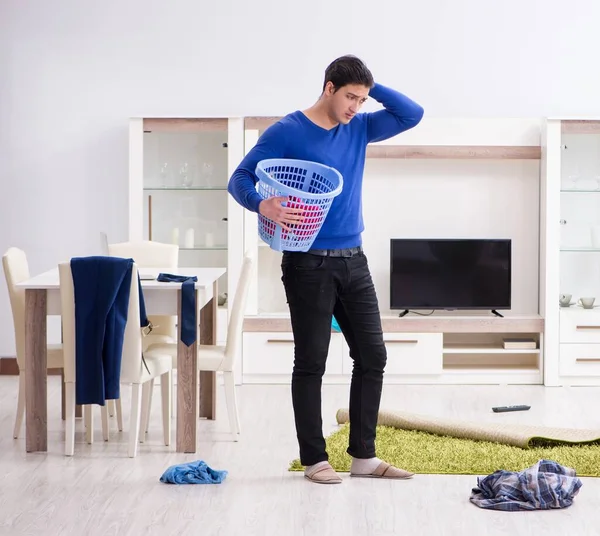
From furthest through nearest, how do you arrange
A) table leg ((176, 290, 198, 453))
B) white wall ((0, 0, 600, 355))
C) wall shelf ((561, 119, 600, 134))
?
1. white wall ((0, 0, 600, 355))
2. wall shelf ((561, 119, 600, 134))
3. table leg ((176, 290, 198, 453))

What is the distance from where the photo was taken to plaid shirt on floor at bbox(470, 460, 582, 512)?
11.0 ft

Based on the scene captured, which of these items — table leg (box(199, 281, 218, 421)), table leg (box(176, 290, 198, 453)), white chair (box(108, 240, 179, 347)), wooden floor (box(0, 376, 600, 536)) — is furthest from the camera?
white chair (box(108, 240, 179, 347))

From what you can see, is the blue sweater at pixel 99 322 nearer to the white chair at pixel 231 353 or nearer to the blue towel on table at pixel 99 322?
the blue towel on table at pixel 99 322

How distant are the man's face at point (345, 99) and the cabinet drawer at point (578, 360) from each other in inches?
119

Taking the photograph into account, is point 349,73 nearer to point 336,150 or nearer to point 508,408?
point 336,150

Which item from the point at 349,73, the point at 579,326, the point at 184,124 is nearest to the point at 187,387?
the point at 349,73

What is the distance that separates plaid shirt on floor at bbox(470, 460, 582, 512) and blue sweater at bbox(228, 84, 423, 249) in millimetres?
955

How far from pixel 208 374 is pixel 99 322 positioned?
3.24 feet

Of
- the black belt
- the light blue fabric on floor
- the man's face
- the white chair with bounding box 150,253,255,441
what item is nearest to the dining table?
the white chair with bounding box 150,253,255,441

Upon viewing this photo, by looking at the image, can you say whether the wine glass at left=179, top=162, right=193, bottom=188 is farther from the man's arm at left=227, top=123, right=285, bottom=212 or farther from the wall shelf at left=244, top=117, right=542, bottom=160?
the man's arm at left=227, top=123, right=285, bottom=212

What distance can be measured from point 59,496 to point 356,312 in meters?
1.22

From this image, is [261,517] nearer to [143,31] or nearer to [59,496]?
[59,496]

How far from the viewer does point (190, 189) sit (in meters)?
6.02

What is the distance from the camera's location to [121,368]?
4117mm
